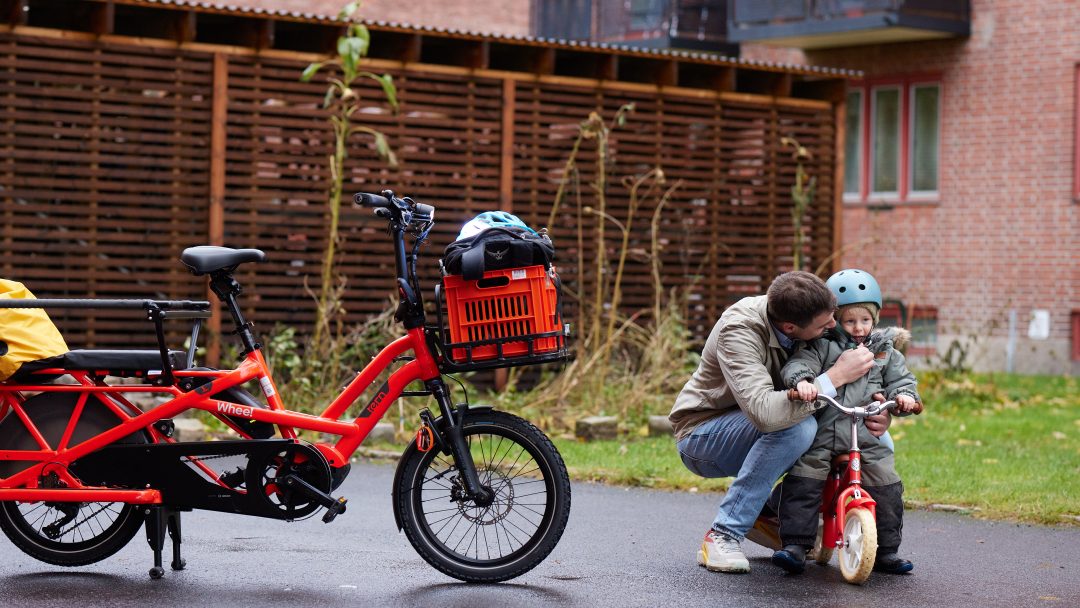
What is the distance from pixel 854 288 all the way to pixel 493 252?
154 cm

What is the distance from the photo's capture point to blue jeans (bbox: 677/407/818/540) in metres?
6.28

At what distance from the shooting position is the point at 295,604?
571cm

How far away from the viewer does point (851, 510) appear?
241 inches

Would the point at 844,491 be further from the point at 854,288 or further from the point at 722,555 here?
the point at 854,288

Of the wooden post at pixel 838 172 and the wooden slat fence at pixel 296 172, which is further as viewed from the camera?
the wooden post at pixel 838 172

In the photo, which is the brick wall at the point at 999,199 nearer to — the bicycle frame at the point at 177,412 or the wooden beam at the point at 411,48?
the wooden beam at the point at 411,48

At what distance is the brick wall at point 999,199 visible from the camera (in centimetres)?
2064

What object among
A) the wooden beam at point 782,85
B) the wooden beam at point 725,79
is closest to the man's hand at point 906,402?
the wooden beam at point 725,79

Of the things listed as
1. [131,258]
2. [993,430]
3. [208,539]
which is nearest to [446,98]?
[131,258]

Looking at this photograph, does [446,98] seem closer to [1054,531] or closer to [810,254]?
Answer: [810,254]

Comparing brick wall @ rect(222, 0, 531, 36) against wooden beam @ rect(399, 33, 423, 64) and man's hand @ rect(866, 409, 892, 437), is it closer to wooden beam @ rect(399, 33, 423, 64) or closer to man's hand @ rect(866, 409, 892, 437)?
wooden beam @ rect(399, 33, 423, 64)

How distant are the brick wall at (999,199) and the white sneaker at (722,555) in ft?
47.6

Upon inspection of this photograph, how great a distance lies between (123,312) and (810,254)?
7073mm

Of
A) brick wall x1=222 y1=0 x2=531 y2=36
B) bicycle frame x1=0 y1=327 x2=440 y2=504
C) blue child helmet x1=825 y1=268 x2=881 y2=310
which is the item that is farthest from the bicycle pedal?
brick wall x1=222 y1=0 x2=531 y2=36
